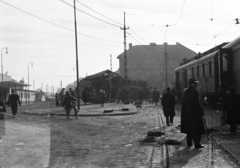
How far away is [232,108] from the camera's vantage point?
11.1 meters

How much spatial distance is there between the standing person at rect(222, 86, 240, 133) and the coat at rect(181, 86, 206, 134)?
2995 millimetres

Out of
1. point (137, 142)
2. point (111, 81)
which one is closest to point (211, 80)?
point (137, 142)

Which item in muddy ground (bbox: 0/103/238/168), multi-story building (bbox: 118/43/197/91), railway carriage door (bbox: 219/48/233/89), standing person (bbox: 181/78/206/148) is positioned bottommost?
muddy ground (bbox: 0/103/238/168)

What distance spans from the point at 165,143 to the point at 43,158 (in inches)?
125

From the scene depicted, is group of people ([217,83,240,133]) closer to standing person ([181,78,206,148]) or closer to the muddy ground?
the muddy ground

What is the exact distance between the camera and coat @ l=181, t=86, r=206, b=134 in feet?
26.9

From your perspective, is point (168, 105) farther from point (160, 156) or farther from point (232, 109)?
point (160, 156)

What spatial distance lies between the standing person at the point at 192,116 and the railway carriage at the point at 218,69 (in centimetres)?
809

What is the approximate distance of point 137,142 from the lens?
952cm

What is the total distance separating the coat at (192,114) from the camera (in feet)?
26.9

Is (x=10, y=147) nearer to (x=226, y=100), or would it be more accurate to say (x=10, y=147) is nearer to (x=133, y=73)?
(x=226, y=100)

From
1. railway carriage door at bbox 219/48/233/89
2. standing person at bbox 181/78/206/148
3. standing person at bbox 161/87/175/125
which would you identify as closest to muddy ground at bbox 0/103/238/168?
standing person at bbox 181/78/206/148

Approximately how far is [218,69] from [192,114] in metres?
12.3

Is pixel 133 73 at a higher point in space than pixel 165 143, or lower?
higher
